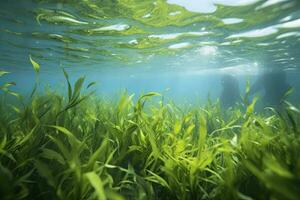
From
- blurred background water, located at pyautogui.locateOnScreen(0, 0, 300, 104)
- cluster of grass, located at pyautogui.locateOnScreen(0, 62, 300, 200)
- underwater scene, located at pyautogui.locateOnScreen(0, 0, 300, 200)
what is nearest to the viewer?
cluster of grass, located at pyautogui.locateOnScreen(0, 62, 300, 200)

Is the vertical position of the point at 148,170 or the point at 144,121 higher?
the point at 144,121

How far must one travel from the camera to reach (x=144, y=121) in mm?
3939

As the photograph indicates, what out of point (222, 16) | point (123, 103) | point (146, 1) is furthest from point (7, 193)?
point (222, 16)

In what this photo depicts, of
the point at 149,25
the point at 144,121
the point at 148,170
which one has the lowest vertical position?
the point at 148,170

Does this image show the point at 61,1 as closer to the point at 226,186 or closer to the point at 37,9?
the point at 37,9

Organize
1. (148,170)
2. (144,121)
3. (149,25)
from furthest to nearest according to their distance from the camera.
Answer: (149,25)
(144,121)
(148,170)

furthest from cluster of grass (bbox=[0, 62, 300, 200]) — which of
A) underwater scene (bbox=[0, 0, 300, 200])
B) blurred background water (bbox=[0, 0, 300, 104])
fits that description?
blurred background water (bbox=[0, 0, 300, 104])

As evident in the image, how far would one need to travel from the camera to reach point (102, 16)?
10.1 m

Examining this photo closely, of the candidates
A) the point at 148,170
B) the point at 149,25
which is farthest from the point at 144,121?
the point at 149,25

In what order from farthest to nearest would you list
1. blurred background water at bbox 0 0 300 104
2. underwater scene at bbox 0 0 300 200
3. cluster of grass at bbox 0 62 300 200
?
blurred background water at bbox 0 0 300 104, underwater scene at bbox 0 0 300 200, cluster of grass at bbox 0 62 300 200

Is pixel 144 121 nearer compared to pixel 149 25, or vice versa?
pixel 144 121

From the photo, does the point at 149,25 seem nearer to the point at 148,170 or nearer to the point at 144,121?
the point at 144,121

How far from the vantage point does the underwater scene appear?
2379mm

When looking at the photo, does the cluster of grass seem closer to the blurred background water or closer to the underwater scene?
the underwater scene
